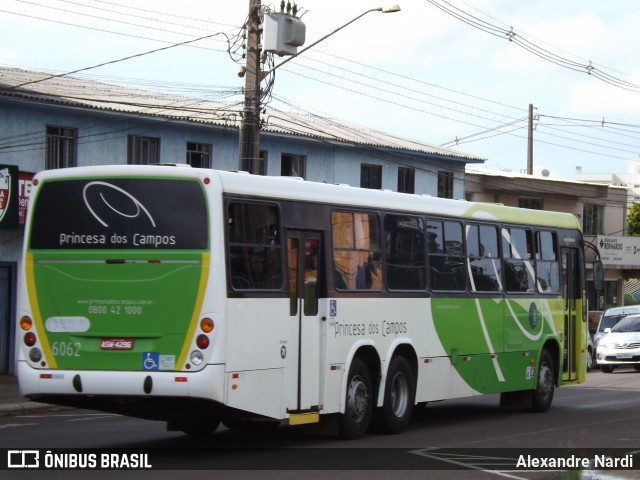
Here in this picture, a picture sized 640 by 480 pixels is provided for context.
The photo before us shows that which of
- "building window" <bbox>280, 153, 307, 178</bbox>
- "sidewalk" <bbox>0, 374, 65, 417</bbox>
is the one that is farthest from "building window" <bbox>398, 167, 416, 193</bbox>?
"sidewalk" <bbox>0, 374, 65, 417</bbox>

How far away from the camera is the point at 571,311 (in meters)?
22.5

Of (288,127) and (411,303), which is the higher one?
(288,127)

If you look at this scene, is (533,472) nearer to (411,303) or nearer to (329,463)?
(329,463)

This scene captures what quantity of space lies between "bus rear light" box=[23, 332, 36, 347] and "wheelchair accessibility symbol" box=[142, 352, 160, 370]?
1.36m

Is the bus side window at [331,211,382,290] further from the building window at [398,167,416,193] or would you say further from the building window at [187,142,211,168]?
the building window at [398,167,416,193]

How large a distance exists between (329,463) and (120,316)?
8.71ft

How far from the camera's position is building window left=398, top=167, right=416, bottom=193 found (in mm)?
43281

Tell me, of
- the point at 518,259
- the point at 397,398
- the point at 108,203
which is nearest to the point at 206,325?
the point at 108,203

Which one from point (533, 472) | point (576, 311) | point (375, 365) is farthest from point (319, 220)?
point (576, 311)

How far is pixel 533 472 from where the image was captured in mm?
12648

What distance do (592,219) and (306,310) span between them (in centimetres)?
4758

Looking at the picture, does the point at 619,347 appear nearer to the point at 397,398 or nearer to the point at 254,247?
the point at 397,398

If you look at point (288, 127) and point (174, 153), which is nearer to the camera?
point (174, 153)

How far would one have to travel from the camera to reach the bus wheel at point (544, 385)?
69.0ft
